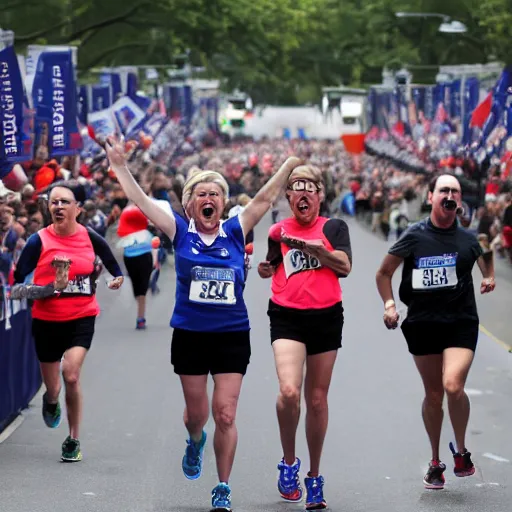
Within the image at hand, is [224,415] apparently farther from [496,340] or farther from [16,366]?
[496,340]

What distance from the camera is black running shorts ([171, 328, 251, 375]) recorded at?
26.7ft

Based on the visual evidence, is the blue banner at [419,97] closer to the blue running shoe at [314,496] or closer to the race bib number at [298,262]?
the race bib number at [298,262]

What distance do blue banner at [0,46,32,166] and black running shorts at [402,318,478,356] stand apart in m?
6.86

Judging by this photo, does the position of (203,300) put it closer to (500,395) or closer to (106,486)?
(106,486)

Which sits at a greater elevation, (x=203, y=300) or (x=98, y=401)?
(x=203, y=300)

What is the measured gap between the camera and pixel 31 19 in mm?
45812

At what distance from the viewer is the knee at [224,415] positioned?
812 cm

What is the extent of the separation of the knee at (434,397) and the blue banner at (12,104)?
269 inches

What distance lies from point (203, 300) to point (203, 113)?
260 feet

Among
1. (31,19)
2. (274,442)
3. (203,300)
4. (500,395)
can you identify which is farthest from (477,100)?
(203,300)

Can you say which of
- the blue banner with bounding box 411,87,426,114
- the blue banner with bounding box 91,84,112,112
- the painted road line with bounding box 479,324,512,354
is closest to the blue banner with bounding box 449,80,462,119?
the blue banner with bounding box 411,87,426,114

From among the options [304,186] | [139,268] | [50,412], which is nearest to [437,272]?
[304,186]

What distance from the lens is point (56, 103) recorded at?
22.6m

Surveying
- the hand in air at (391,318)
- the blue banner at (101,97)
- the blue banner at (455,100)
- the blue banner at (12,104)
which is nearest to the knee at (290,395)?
the hand in air at (391,318)
